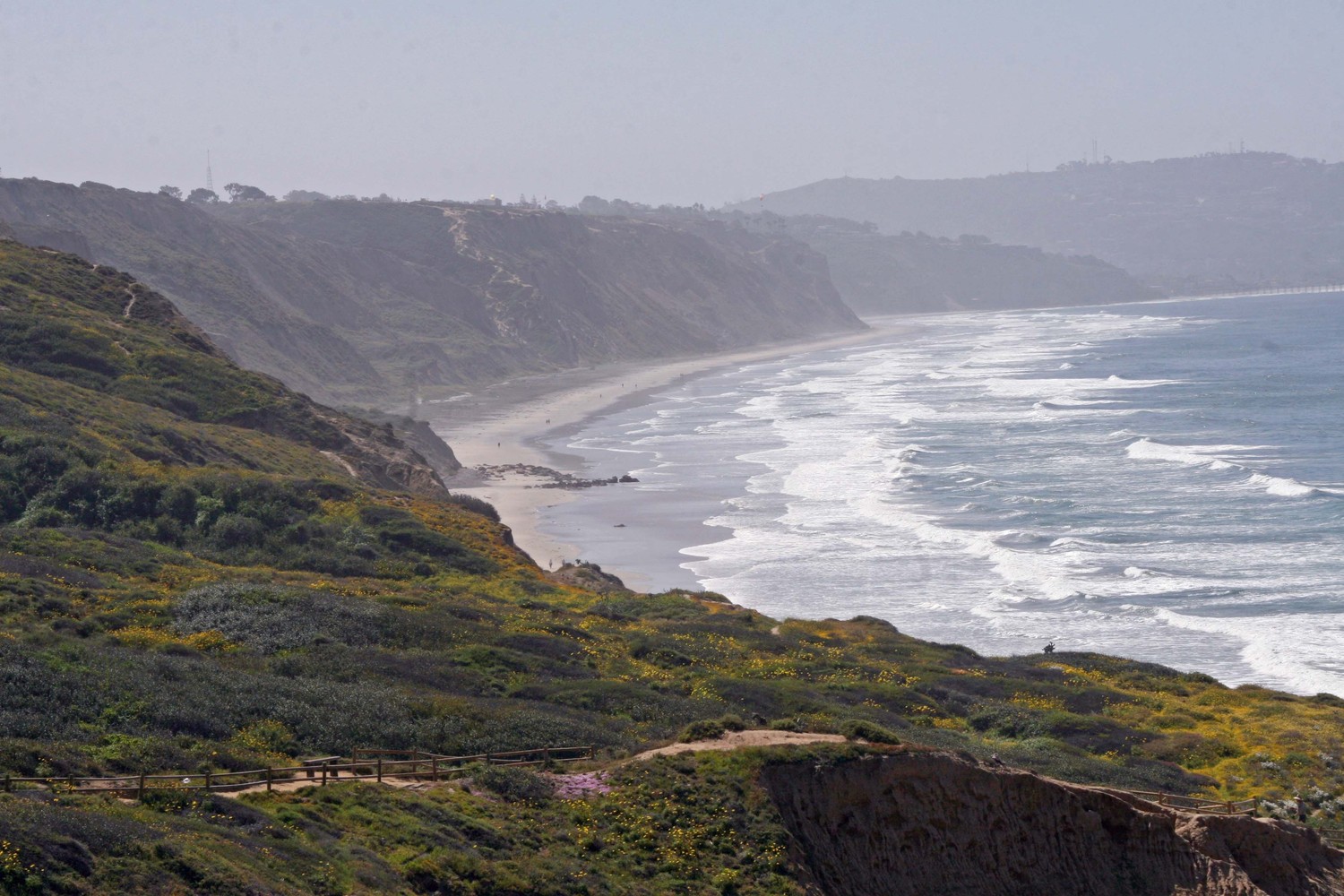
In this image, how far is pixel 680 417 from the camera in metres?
80.6

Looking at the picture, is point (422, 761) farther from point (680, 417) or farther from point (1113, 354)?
point (1113, 354)

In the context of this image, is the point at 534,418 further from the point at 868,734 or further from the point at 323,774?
the point at 323,774

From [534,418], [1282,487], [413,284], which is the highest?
[413,284]

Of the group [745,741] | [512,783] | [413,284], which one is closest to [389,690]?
[512,783]

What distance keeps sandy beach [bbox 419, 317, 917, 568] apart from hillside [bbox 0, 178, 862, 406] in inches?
206

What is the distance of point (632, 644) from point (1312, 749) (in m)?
11.5

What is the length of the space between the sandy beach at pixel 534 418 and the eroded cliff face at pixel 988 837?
26215 mm

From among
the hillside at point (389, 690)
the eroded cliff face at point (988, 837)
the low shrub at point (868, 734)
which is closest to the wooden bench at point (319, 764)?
the hillside at point (389, 690)

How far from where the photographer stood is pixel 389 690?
1833cm

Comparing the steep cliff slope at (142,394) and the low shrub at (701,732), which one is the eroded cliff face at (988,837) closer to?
the low shrub at (701,732)

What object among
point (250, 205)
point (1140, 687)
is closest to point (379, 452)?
point (1140, 687)

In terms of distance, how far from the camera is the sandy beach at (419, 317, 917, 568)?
50.1 meters

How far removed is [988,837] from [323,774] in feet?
23.7

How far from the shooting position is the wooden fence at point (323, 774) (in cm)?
1237
